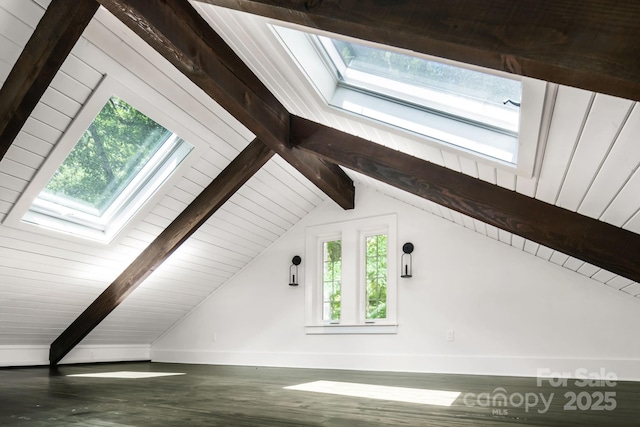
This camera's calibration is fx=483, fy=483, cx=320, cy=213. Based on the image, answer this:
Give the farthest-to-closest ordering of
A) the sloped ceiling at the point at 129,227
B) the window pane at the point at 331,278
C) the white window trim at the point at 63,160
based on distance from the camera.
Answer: the window pane at the point at 331,278 < the white window trim at the point at 63,160 < the sloped ceiling at the point at 129,227

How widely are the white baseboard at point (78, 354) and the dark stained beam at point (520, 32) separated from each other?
5173 millimetres

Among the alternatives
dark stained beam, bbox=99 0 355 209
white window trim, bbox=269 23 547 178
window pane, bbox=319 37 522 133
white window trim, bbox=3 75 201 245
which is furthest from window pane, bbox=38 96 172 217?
window pane, bbox=319 37 522 133

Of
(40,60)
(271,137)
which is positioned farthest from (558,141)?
(40,60)

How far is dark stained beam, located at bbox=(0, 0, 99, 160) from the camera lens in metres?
2.46

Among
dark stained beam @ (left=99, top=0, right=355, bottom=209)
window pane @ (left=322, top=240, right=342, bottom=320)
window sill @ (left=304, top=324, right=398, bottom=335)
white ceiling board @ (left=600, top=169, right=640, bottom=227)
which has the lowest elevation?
window sill @ (left=304, top=324, right=398, bottom=335)

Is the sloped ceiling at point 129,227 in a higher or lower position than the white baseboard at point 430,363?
higher

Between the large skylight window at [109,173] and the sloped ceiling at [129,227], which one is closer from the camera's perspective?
the sloped ceiling at [129,227]

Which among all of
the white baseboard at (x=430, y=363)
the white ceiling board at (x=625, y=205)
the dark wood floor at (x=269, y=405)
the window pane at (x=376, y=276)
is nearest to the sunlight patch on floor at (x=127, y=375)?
the dark wood floor at (x=269, y=405)

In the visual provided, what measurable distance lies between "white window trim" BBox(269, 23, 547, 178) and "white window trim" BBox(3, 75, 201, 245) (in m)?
1.22

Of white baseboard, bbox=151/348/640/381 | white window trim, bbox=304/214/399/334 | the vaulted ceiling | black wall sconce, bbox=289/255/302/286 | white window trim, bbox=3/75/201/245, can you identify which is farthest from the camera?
black wall sconce, bbox=289/255/302/286

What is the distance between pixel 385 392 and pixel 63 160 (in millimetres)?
2704

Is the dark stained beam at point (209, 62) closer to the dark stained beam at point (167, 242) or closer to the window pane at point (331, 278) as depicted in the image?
the dark stained beam at point (167, 242)

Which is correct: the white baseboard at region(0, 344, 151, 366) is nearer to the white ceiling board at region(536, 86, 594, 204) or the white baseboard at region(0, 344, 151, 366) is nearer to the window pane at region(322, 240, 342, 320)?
the window pane at region(322, 240, 342, 320)

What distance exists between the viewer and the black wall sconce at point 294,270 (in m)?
5.60
